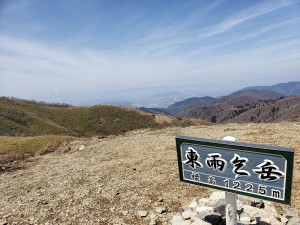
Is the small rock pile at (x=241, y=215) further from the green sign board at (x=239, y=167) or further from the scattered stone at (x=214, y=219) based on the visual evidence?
the green sign board at (x=239, y=167)

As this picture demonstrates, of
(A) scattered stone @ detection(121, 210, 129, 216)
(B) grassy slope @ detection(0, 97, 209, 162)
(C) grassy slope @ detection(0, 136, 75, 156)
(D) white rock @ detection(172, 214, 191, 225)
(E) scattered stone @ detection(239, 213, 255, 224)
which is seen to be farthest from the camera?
(B) grassy slope @ detection(0, 97, 209, 162)

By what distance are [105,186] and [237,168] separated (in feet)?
37.2

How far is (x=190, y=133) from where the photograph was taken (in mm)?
32188

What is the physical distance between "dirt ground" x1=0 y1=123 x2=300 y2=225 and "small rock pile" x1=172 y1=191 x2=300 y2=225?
194 cm

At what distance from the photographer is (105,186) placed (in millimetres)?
17516

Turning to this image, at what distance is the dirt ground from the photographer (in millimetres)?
14086

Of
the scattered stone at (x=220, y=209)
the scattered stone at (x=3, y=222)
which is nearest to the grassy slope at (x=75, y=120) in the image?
the scattered stone at (x=3, y=222)

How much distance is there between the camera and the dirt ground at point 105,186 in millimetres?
14086

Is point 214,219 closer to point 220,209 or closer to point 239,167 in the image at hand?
point 220,209

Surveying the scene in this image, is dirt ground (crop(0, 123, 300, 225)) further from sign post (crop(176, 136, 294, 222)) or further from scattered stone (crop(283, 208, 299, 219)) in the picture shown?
sign post (crop(176, 136, 294, 222))

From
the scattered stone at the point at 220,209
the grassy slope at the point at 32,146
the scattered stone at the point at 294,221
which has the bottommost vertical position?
the grassy slope at the point at 32,146

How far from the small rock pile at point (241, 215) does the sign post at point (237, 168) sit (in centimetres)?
200

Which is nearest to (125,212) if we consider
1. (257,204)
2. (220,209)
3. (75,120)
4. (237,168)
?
(220,209)

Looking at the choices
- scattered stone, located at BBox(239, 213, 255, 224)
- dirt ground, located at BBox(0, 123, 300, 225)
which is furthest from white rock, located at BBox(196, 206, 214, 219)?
dirt ground, located at BBox(0, 123, 300, 225)
